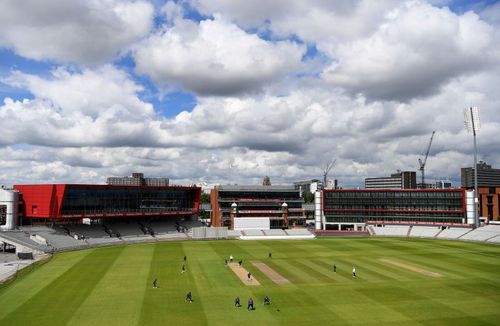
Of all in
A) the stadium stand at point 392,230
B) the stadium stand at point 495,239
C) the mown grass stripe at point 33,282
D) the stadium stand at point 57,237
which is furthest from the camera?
the stadium stand at point 392,230

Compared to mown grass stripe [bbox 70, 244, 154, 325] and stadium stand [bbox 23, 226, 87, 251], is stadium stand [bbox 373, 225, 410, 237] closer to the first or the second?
mown grass stripe [bbox 70, 244, 154, 325]

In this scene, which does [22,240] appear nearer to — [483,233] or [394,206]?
[394,206]

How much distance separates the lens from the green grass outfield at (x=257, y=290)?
148ft

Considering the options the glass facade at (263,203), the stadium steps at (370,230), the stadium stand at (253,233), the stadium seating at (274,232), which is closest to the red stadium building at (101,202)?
the glass facade at (263,203)

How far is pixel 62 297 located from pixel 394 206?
11735cm

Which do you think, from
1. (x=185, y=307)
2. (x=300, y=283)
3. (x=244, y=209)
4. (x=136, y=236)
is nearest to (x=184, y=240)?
(x=136, y=236)

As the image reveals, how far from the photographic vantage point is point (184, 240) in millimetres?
120250

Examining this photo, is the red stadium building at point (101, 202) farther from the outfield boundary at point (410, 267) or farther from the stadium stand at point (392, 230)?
the outfield boundary at point (410, 267)

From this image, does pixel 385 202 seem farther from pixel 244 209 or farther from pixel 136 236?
pixel 136 236

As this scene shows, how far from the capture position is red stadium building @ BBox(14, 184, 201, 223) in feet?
349

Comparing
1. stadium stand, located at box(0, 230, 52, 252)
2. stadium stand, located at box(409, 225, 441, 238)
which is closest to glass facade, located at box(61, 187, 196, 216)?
stadium stand, located at box(0, 230, 52, 252)

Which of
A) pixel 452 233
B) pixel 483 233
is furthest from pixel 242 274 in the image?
pixel 483 233

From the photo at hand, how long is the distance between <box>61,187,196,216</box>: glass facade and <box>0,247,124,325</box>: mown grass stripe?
32323 mm

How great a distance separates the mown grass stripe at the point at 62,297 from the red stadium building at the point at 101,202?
30822 mm
